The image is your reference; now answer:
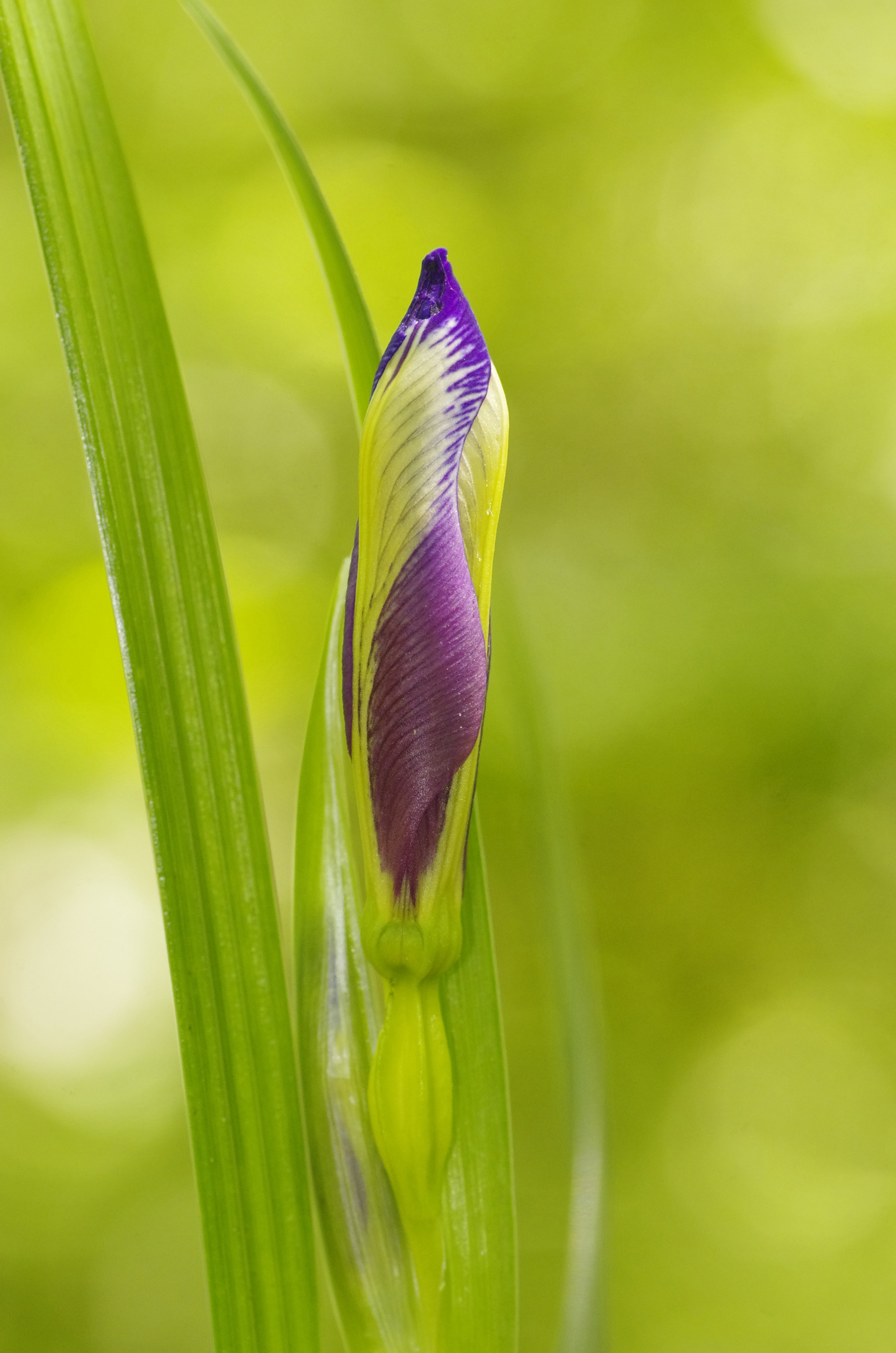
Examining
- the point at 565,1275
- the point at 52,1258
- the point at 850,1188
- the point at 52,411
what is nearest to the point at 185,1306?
the point at 52,1258

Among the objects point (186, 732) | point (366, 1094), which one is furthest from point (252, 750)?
point (366, 1094)

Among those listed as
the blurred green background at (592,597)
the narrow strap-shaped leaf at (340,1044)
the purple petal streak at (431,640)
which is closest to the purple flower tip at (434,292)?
the purple petal streak at (431,640)

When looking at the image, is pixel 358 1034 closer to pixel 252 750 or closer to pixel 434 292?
pixel 252 750

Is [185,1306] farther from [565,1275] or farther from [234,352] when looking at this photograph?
[234,352]

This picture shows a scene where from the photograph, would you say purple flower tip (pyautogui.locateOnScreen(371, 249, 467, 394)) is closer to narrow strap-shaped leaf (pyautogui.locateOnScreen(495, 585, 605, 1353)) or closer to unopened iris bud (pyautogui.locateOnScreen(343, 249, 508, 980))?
unopened iris bud (pyautogui.locateOnScreen(343, 249, 508, 980))

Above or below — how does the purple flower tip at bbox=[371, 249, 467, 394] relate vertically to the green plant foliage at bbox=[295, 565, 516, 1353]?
above

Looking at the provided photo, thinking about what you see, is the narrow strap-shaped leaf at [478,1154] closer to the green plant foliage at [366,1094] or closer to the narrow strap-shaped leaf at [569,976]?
the green plant foliage at [366,1094]

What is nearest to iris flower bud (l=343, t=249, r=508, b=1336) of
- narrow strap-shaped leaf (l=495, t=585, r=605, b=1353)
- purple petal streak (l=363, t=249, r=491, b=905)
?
purple petal streak (l=363, t=249, r=491, b=905)
